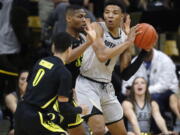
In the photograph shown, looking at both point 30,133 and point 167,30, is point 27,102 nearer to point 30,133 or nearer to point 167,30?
point 30,133

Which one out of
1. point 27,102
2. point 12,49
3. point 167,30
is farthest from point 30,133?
point 167,30

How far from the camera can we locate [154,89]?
11344 mm

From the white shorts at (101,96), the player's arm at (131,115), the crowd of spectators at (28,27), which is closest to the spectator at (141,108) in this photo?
the player's arm at (131,115)

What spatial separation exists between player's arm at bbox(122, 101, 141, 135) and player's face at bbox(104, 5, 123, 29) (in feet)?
8.74

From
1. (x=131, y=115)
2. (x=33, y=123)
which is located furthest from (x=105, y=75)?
(x=131, y=115)

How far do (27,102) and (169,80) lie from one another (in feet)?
15.2

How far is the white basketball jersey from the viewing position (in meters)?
8.21

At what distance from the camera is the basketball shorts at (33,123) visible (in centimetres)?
708

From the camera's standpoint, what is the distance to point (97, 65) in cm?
820

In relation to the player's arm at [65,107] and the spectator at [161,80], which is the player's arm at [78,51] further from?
the spectator at [161,80]

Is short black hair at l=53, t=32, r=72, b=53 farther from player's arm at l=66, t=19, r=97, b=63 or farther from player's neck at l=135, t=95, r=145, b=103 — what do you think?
player's neck at l=135, t=95, r=145, b=103

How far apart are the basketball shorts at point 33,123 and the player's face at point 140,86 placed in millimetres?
3834

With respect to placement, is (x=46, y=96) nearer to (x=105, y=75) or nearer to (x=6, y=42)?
(x=105, y=75)

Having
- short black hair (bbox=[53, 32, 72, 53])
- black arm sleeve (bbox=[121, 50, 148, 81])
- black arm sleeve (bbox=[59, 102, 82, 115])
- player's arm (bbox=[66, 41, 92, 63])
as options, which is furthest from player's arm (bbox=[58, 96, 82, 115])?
black arm sleeve (bbox=[121, 50, 148, 81])
